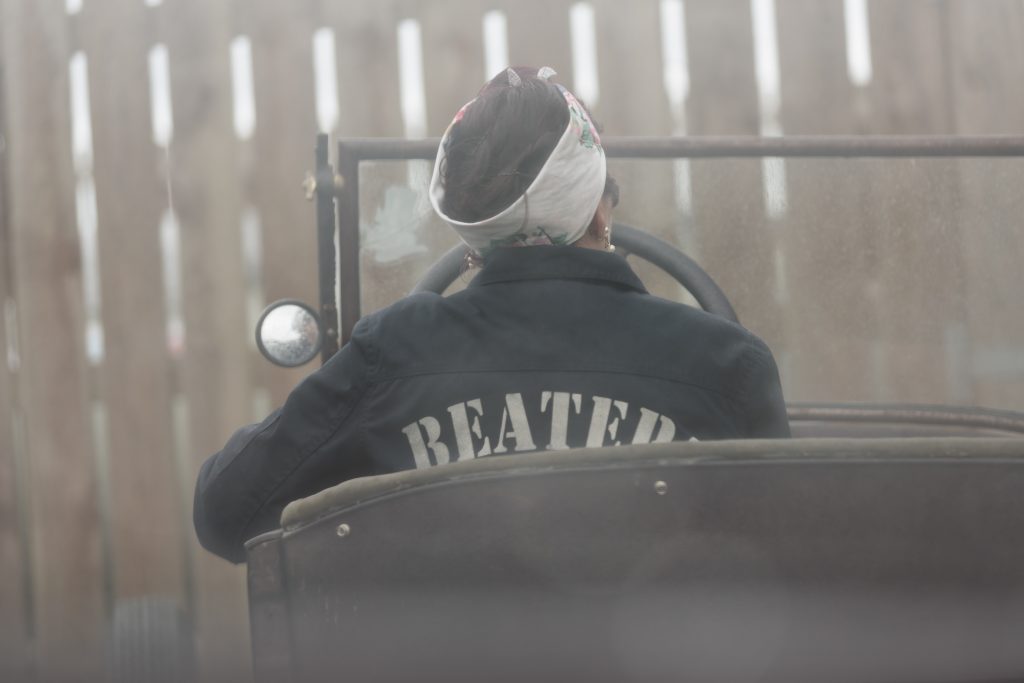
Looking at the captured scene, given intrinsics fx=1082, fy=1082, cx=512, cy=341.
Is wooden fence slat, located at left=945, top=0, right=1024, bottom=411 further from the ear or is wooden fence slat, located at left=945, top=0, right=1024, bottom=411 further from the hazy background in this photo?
the hazy background

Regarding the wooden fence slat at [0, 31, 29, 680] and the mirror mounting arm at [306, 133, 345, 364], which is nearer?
the mirror mounting arm at [306, 133, 345, 364]

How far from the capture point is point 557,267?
45.6 inches

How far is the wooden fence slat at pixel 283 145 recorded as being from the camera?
2.93 m

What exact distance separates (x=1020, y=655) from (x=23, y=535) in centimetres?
297

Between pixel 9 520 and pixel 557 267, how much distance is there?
2.46 m

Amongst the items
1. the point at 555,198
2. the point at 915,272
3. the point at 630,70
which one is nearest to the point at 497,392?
the point at 555,198

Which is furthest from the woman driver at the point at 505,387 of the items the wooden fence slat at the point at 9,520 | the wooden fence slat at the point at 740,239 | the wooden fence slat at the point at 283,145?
the wooden fence slat at the point at 9,520

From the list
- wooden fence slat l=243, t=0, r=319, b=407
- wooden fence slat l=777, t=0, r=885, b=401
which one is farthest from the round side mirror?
wooden fence slat l=243, t=0, r=319, b=407

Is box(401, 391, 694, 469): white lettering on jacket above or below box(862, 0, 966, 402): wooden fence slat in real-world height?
below

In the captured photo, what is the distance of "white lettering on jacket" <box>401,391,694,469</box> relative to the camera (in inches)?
41.0

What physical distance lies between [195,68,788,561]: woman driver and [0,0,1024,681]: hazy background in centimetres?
184

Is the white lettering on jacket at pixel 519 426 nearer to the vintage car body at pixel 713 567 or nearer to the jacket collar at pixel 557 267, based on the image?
the jacket collar at pixel 557 267

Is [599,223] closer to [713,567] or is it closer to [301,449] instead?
[301,449]

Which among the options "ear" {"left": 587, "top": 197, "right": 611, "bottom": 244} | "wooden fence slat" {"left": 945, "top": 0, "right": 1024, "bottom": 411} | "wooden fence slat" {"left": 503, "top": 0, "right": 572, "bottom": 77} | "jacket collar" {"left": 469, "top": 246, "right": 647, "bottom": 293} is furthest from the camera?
"wooden fence slat" {"left": 503, "top": 0, "right": 572, "bottom": 77}
